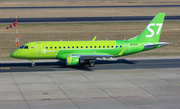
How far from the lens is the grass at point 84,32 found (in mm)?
55716

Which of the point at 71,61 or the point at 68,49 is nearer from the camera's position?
the point at 71,61

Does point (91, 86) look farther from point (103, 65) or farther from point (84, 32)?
point (84, 32)

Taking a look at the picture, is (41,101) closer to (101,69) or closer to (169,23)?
(101,69)

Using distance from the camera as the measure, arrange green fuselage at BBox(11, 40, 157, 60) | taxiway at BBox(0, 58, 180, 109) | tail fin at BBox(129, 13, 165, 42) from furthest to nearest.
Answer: tail fin at BBox(129, 13, 165, 42), green fuselage at BBox(11, 40, 157, 60), taxiway at BBox(0, 58, 180, 109)

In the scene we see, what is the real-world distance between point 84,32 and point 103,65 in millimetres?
24279

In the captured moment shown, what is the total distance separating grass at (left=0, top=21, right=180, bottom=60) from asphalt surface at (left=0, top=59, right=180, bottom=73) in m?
7.85

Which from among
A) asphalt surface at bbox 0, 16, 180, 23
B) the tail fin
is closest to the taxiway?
the tail fin

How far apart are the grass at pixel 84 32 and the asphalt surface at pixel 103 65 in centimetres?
785

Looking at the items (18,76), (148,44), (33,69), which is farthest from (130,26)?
(18,76)

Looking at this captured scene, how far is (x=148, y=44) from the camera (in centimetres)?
3972

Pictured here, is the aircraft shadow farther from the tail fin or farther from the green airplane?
the tail fin

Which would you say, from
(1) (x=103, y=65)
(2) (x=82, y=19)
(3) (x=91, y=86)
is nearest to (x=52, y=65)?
(1) (x=103, y=65)

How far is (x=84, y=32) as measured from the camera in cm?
6341

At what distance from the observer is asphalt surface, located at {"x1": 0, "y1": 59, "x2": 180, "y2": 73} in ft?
123
